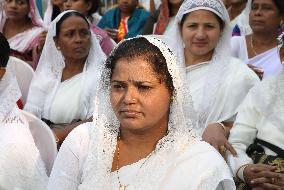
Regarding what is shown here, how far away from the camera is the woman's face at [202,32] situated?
382 cm

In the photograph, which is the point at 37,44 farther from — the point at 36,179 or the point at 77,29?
the point at 36,179

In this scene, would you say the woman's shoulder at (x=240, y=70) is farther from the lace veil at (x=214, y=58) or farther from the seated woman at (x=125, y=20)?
the seated woman at (x=125, y=20)

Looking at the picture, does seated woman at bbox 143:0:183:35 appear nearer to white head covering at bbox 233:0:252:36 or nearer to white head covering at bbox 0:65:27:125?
white head covering at bbox 233:0:252:36

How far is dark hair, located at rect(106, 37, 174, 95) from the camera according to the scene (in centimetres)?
236

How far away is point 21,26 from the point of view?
5.66 m

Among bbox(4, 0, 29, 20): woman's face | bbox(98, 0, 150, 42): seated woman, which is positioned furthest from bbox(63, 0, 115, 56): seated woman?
bbox(4, 0, 29, 20): woman's face

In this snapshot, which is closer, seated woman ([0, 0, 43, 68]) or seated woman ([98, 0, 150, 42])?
seated woman ([0, 0, 43, 68])

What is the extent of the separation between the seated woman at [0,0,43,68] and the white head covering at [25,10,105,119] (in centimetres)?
62

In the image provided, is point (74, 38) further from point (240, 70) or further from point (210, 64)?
point (240, 70)

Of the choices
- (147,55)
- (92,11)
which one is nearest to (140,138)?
(147,55)

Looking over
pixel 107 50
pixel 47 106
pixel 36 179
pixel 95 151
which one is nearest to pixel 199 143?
pixel 95 151

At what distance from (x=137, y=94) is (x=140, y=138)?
244 millimetres

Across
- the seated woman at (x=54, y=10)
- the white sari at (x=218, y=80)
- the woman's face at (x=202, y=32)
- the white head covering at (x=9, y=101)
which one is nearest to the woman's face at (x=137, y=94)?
the white head covering at (x=9, y=101)

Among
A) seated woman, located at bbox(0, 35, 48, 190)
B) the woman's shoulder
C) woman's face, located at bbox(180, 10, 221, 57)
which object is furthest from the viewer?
woman's face, located at bbox(180, 10, 221, 57)
